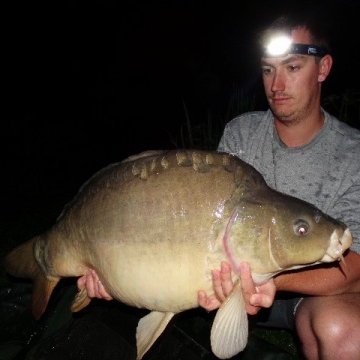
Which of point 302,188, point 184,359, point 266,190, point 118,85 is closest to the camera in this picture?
point 266,190

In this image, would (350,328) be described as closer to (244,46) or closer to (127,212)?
(127,212)

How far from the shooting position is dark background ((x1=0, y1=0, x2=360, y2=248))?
887 centimetres

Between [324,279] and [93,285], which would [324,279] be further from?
[93,285]

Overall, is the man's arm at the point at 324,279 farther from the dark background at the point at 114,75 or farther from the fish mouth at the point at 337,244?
the dark background at the point at 114,75

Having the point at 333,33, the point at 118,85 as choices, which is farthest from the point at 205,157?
the point at 118,85

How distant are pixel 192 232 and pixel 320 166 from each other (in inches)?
35.8

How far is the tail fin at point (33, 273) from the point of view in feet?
6.40

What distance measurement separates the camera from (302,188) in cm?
210

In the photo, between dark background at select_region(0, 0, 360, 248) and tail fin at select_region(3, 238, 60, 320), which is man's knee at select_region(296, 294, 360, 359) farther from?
dark background at select_region(0, 0, 360, 248)

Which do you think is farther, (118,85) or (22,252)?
(118,85)

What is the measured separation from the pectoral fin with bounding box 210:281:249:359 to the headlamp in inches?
49.3

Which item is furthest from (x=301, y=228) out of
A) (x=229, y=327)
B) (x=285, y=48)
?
(x=285, y=48)

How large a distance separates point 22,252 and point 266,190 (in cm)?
125

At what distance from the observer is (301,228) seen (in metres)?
1.46
